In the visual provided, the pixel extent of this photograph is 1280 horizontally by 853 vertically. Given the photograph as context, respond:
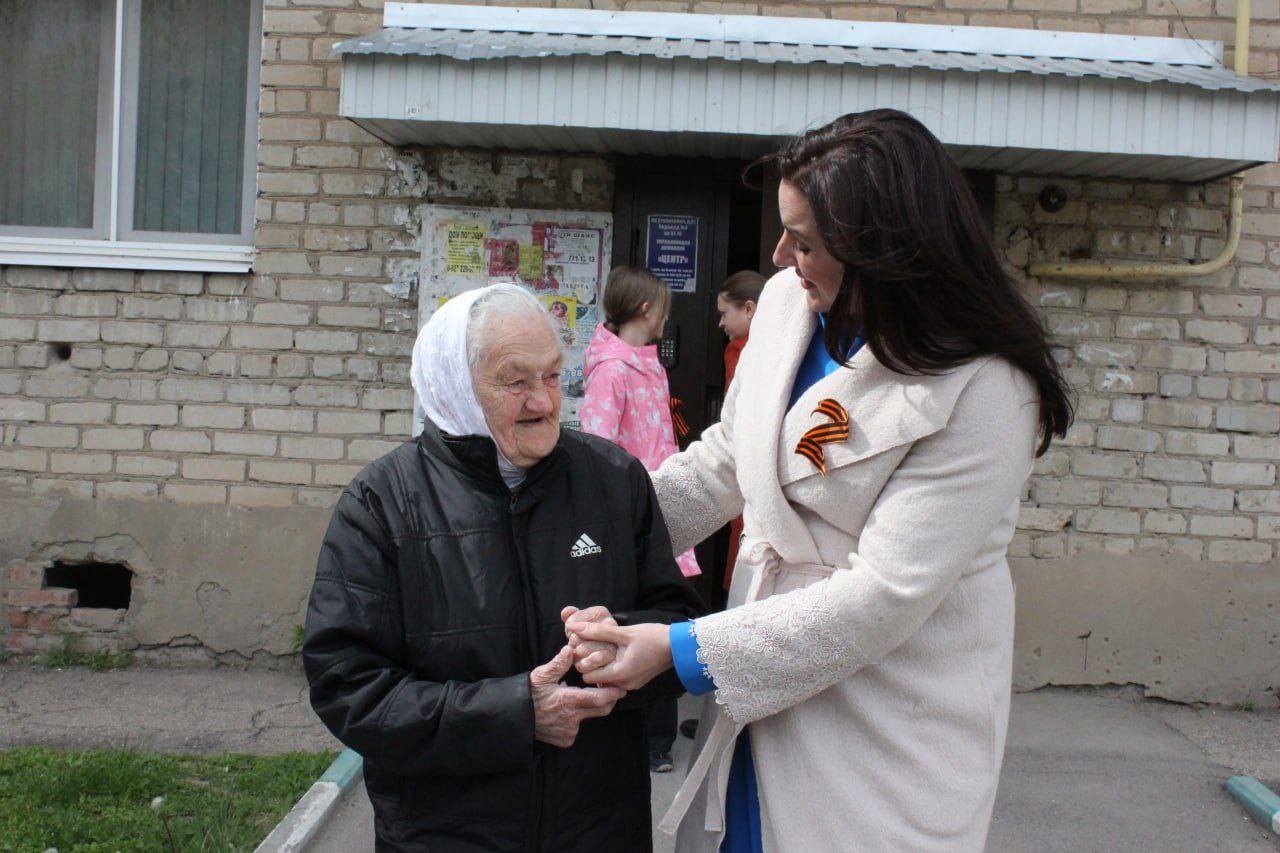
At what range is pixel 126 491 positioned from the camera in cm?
543

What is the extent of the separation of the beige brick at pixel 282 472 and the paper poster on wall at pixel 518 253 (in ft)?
1.91

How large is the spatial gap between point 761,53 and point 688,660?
3503 mm

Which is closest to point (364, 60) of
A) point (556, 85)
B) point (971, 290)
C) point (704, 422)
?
point (556, 85)

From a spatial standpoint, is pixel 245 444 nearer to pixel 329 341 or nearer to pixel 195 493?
pixel 195 493

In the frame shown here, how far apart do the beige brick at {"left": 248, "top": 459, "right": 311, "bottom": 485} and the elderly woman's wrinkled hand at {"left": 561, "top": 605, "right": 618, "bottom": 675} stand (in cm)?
394

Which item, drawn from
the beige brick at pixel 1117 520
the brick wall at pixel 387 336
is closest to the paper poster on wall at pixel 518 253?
the brick wall at pixel 387 336

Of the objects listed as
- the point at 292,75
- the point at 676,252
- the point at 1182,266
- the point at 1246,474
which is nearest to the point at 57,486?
the point at 292,75

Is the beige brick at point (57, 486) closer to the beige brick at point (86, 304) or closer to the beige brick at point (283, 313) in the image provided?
the beige brick at point (86, 304)

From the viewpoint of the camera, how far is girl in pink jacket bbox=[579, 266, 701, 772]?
13.7 feet

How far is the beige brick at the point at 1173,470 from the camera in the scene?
5.29m

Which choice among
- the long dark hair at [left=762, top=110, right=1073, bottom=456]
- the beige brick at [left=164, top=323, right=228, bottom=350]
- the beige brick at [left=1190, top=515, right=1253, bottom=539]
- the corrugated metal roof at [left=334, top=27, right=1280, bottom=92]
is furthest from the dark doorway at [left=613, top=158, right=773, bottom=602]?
the long dark hair at [left=762, top=110, right=1073, bottom=456]

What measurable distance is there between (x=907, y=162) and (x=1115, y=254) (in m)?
4.13

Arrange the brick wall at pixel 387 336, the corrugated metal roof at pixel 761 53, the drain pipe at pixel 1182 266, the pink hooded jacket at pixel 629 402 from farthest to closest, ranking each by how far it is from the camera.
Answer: the brick wall at pixel 387 336
the drain pipe at pixel 1182 266
the corrugated metal roof at pixel 761 53
the pink hooded jacket at pixel 629 402

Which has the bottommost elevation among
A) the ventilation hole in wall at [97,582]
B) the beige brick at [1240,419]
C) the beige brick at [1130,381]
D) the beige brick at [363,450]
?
the ventilation hole in wall at [97,582]
